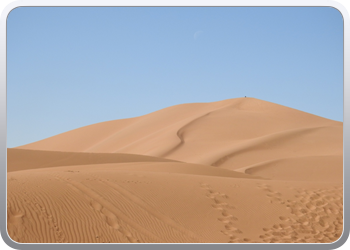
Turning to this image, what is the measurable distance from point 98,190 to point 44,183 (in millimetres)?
1305

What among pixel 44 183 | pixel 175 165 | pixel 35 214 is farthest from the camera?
pixel 175 165

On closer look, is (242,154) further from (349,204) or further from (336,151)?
(349,204)

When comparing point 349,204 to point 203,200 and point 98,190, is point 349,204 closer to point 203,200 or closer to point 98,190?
point 203,200

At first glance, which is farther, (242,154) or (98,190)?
(242,154)

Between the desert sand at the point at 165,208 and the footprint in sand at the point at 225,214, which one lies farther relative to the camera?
the footprint in sand at the point at 225,214

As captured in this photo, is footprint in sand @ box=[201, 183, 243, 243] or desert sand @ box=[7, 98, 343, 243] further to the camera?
footprint in sand @ box=[201, 183, 243, 243]

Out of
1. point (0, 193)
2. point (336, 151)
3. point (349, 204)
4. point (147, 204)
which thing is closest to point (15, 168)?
point (147, 204)

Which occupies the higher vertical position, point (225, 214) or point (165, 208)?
point (165, 208)

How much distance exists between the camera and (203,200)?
968 cm

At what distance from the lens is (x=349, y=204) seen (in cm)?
622

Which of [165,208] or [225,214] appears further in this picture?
[225,214]
